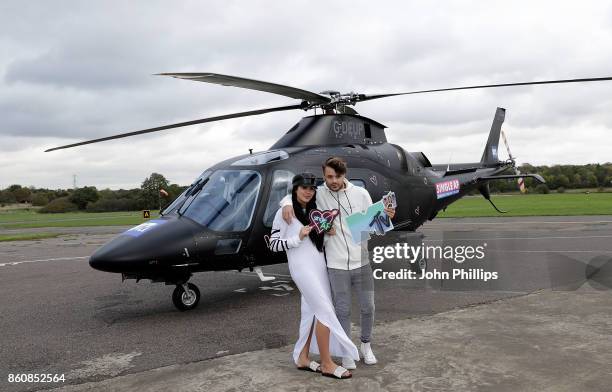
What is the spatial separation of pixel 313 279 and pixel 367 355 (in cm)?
98

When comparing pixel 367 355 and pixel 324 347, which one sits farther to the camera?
pixel 367 355

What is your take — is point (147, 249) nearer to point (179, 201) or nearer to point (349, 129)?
point (179, 201)

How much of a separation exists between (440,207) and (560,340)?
636 centimetres

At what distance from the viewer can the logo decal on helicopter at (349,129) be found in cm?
920

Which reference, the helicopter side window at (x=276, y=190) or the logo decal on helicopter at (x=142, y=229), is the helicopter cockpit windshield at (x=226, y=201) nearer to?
the helicopter side window at (x=276, y=190)

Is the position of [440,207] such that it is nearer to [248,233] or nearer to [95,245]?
[248,233]

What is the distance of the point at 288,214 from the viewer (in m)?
4.50

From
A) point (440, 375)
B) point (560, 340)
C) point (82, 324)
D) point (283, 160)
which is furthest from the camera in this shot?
point (283, 160)

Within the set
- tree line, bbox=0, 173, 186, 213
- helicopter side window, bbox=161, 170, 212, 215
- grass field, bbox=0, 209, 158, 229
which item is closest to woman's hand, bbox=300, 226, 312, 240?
helicopter side window, bbox=161, 170, 212, 215

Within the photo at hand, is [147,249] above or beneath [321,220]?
beneath

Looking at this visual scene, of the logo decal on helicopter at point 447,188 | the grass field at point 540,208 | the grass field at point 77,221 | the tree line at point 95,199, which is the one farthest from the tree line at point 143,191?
the logo decal on helicopter at point 447,188

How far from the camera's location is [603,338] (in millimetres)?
5301

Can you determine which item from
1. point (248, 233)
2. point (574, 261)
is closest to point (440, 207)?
point (574, 261)

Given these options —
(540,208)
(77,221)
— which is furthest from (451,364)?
(77,221)
